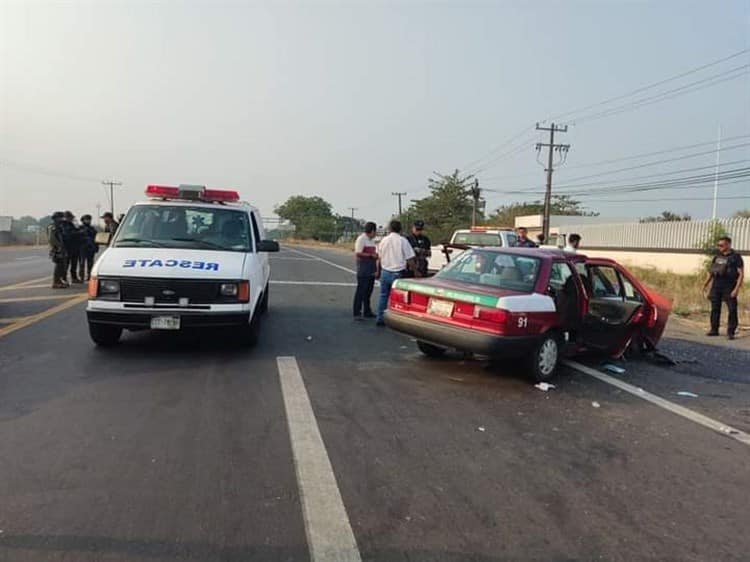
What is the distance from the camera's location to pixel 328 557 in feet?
9.36

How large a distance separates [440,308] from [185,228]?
3619 mm

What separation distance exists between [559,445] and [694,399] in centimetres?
252

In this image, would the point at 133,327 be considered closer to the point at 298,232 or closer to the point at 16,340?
the point at 16,340

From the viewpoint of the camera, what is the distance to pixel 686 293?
1806 centimetres

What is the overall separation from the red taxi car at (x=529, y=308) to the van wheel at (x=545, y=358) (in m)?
0.01

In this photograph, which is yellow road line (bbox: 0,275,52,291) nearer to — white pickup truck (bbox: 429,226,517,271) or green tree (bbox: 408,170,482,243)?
white pickup truck (bbox: 429,226,517,271)

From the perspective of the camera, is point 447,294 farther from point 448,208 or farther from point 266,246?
point 448,208

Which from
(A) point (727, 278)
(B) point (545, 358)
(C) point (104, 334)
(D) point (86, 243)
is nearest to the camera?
(B) point (545, 358)

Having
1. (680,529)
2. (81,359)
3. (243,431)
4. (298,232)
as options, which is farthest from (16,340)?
(298,232)

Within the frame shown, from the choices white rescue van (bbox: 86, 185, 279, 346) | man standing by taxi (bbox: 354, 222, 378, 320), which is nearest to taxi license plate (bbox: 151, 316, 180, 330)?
white rescue van (bbox: 86, 185, 279, 346)

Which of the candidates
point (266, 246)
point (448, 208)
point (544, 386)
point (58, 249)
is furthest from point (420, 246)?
point (448, 208)

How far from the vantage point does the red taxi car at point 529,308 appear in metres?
6.23

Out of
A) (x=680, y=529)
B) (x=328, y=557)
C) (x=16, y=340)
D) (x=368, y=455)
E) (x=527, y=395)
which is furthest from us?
(x=16, y=340)

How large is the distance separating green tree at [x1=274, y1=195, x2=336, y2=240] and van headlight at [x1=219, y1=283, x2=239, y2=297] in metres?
97.1
